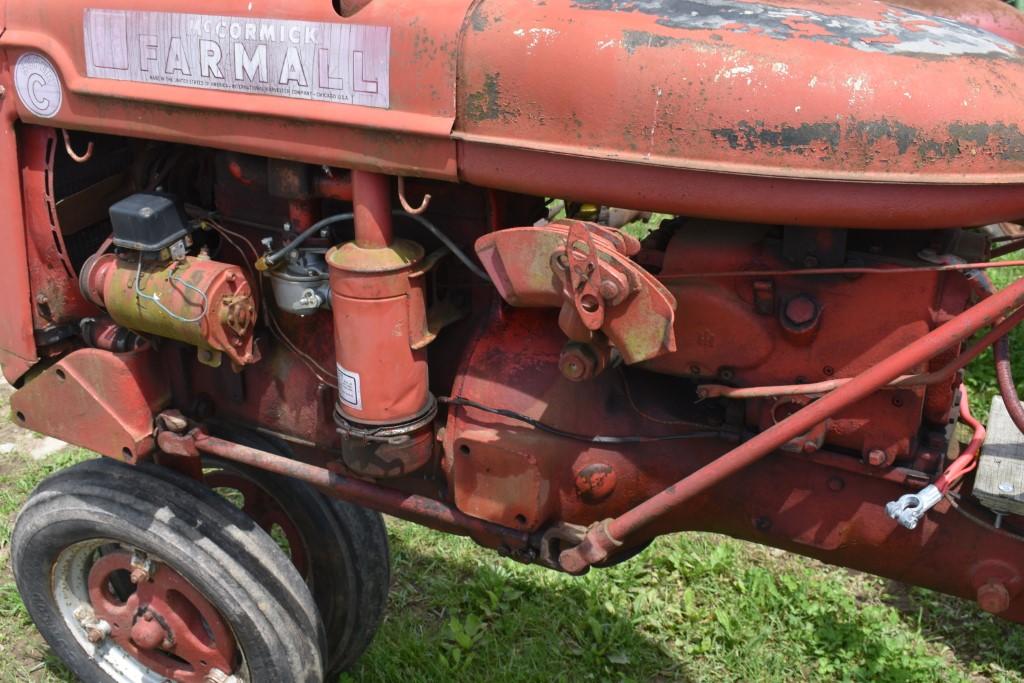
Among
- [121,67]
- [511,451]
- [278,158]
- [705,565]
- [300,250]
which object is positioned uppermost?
[121,67]

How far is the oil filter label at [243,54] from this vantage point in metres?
2.00

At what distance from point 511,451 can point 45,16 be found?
53.3 inches

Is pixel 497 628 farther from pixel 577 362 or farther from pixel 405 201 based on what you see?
pixel 405 201

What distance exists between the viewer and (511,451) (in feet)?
7.21

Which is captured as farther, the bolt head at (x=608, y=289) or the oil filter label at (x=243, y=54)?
the oil filter label at (x=243, y=54)

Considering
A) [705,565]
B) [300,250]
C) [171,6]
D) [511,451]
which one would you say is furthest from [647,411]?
[705,565]

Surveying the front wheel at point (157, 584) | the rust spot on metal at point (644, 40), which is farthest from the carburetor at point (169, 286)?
the rust spot on metal at point (644, 40)

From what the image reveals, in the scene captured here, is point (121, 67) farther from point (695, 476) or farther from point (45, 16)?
point (695, 476)

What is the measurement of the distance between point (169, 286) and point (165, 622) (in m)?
0.93

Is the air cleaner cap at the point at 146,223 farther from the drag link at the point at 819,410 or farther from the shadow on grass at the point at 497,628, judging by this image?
the shadow on grass at the point at 497,628

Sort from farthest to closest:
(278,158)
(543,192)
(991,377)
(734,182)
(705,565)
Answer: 1. (991,377)
2. (705,565)
3. (278,158)
4. (543,192)
5. (734,182)

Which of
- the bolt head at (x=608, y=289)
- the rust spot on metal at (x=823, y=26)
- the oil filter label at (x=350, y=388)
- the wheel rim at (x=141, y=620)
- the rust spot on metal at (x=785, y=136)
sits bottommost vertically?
the wheel rim at (x=141, y=620)

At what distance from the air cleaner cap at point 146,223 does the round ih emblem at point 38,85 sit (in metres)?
0.27

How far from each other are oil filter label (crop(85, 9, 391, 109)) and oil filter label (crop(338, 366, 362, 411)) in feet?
1.78
